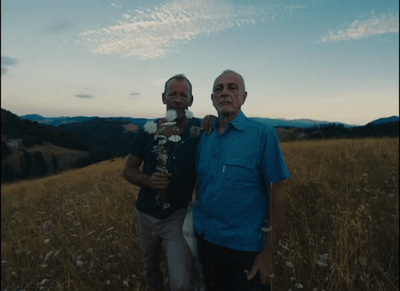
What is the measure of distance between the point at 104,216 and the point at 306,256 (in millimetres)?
3064

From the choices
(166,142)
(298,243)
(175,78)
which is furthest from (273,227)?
(175,78)

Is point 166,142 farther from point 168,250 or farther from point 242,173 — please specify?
point 168,250

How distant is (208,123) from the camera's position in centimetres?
256

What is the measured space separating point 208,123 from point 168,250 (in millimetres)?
1291

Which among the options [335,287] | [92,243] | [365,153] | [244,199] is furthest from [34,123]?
[365,153]

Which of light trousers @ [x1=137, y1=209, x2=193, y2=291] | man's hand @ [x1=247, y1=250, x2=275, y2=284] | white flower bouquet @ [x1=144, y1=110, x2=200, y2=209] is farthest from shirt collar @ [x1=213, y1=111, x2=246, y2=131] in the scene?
light trousers @ [x1=137, y1=209, x2=193, y2=291]

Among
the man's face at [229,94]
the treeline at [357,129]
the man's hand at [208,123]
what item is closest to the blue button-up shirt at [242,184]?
the man's face at [229,94]

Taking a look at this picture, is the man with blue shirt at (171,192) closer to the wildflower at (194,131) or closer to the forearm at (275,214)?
the wildflower at (194,131)

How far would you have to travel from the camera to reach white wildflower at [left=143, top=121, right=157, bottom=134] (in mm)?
2771

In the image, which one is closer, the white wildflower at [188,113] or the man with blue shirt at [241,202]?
the man with blue shirt at [241,202]

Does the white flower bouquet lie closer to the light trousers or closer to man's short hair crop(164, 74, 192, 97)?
the light trousers

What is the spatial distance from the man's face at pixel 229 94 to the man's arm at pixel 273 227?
72cm

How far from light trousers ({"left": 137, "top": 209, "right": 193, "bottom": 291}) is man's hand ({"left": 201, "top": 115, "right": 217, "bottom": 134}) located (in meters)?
0.88

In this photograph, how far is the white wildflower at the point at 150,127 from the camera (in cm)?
277
